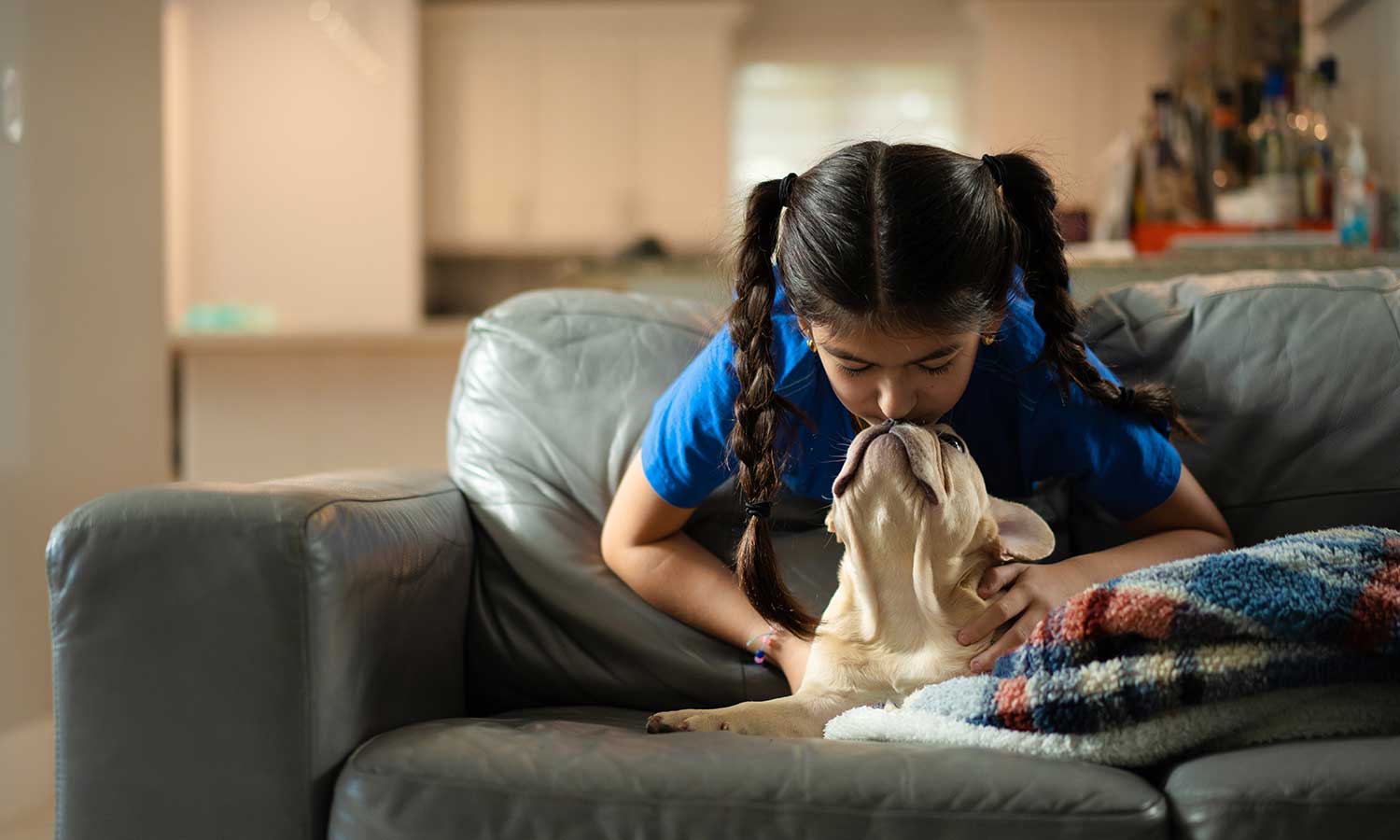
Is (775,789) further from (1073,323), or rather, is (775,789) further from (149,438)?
(149,438)

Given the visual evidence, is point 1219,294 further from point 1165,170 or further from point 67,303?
point 67,303

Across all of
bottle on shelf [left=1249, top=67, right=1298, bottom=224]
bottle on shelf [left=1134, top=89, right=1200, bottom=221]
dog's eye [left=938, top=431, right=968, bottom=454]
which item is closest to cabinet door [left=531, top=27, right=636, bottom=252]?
bottle on shelf [left=1134, top=89, right=1200, bottom=221]

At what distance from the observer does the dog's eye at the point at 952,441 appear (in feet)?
3.78

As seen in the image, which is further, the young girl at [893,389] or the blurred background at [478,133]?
the blurred background at [478,133]

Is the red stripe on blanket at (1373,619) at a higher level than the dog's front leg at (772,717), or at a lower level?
higher

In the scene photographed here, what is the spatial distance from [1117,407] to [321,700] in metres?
0.82

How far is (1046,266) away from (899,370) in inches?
8.5

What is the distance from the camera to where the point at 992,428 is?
52.9 inches

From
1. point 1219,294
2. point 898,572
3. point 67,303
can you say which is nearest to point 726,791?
point 898,572

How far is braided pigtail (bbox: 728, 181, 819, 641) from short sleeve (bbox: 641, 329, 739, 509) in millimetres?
49

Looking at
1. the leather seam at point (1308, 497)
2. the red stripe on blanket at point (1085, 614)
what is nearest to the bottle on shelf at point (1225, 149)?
the leather seam at point (1308, 497)

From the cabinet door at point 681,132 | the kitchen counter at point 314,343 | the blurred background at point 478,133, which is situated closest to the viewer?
the kitchen counter at point 314,343

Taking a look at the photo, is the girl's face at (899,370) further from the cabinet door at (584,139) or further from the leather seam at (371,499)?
the cabinet door at (584,139)

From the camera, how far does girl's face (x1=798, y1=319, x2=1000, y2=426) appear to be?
1.12 meters
